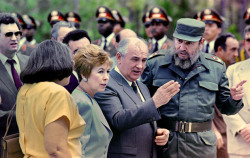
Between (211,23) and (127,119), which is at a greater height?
(127,119)

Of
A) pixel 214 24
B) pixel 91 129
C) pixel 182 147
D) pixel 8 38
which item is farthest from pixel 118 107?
pixel 214 24

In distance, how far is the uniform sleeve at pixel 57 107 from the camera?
2.94 m

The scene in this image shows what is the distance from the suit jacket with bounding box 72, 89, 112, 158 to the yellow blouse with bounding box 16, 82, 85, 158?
0.79ft

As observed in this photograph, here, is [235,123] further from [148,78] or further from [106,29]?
[106,29]

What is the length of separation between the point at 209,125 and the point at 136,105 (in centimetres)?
112

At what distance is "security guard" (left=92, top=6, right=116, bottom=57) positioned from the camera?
8694 millimetres

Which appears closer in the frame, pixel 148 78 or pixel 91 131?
pixel 91 131

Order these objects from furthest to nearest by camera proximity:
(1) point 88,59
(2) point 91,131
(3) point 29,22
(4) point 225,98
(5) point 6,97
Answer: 1. (3) point 29,22
2. (4) point 225,98
3. (5) point 6,97
4. (1) point 88,59
5. (2) point 91,131

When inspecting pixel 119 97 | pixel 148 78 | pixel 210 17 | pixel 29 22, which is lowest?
pixel 29 22

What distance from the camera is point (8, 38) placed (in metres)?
4.65

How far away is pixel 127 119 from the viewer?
3.89 metres

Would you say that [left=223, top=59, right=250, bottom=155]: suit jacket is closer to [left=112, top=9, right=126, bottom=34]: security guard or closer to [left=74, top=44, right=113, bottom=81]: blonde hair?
[left=74, top=44, right=113, bottom=81]: blonde hair

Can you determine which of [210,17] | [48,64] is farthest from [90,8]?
[48,64]

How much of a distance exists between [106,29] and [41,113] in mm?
6348
